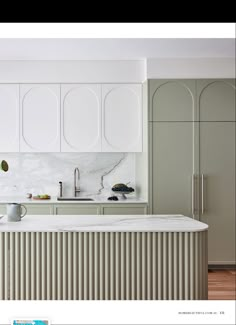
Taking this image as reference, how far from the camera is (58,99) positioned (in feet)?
11.2

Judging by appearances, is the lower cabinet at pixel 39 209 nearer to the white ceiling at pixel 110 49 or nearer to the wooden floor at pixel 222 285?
the white ceiling at pixel 110 49

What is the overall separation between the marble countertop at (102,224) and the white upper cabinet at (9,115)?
1.43 m

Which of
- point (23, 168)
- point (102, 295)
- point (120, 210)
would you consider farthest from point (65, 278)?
point (23, 168)

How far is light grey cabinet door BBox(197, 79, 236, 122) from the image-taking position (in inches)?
128

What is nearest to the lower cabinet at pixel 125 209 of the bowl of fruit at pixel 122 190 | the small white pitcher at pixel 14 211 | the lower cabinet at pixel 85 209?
the lower cabinet at pixel 85 209

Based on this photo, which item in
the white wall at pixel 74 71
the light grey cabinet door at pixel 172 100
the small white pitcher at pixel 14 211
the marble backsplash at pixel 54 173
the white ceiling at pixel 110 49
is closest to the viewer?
the small white pitcher at pixel 14 211

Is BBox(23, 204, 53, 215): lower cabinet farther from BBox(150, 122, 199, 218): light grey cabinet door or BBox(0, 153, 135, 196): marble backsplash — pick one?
BBox(150, 122, 199, 218): light grey cabinet door

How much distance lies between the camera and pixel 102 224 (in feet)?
6.12

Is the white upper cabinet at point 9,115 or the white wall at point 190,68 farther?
the white upper cabinet at point 9,115

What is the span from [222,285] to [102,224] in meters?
1.37

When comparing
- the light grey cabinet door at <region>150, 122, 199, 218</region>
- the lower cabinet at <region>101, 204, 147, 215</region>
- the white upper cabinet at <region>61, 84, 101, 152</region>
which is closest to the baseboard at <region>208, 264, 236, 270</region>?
the light grey cabinet door at <region>150, 122, 199, 218</region>

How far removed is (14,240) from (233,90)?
7.02 feet

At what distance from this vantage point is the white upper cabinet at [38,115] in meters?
3.41
